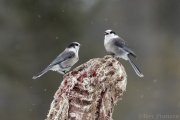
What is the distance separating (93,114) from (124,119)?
10810 mm

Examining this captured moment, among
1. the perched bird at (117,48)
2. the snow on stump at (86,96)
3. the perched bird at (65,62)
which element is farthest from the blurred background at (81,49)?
the snow on stump at (86,96)

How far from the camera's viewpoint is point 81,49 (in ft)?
50.5

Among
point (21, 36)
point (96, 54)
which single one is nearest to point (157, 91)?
point (96, 54)

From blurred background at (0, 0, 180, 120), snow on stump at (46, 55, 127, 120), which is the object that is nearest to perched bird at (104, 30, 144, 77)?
snow on stump at (46, 55, 127, 120)

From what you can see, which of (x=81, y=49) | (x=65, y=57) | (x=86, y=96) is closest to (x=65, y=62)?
(x=65, y=57)

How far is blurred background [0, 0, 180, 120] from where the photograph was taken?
15.5m

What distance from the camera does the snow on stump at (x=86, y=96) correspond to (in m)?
3.66

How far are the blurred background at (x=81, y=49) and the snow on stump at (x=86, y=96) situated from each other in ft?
34.4

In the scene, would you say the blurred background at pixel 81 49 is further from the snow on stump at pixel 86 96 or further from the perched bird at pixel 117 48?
the snow on stump at pixel 86 96

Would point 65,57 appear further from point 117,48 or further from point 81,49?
point 81,49

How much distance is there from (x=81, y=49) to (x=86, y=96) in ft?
38.4

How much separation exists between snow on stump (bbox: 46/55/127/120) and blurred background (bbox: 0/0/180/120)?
34.4ft

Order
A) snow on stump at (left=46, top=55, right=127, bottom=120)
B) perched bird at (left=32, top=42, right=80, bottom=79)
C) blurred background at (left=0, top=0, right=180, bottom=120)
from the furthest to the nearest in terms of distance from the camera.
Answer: blurred background at (left=0, top=0, right=180, bottom=120) < perched bird at (left=32, top=42, right=80, bottom=79) < snow on stump at (left=46, top=55, right=127, bottom=120)

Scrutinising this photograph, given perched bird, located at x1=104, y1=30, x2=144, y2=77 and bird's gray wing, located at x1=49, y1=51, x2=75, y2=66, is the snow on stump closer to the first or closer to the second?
bird's gray wing, located at x1=49, y1=51, x2=75, y2=66
